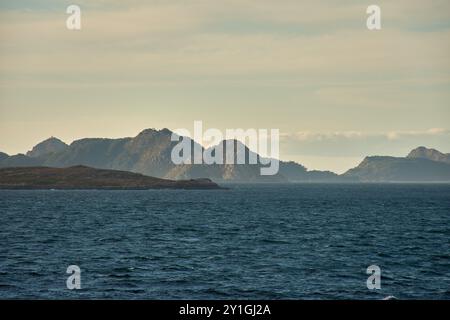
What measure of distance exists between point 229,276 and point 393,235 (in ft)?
166

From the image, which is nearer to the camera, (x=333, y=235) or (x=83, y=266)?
(x=83, y=266)

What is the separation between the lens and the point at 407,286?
168ft

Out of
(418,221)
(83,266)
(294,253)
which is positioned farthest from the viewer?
(418,221)

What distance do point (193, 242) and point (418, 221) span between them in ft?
204

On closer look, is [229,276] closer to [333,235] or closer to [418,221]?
[333,235]
